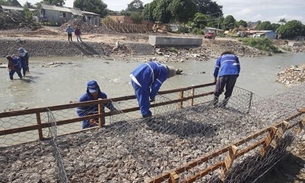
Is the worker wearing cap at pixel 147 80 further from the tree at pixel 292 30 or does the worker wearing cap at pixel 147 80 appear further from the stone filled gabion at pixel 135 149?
the tree at pixel 292 30

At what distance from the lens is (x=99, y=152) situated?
4.22 m

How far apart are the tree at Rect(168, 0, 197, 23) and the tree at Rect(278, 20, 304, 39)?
46276 millimetres

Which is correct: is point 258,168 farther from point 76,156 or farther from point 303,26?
point 303,26

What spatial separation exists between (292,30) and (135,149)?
289 feet

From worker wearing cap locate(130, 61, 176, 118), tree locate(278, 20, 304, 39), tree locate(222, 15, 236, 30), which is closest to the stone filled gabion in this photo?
worker wearing cap locate(130, 61, 176, 118)

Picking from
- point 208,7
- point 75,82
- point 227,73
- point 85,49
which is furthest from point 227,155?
point 208,7

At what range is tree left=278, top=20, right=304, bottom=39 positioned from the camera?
77.2 metres

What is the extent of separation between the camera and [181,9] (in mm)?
46219

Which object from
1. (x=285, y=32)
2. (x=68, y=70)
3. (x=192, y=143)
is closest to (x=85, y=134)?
(x=192, y=143)

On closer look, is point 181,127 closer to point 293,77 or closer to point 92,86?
point 92,86

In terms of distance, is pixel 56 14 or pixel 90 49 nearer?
pixel 90 49

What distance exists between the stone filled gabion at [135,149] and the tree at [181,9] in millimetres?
43062

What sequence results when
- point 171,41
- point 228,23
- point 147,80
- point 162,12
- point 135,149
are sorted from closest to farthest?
1. point 135,149
2. point 147,80
3. point 171,41
4. point 162,12
5. point 228,23

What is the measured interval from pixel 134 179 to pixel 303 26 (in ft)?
312
